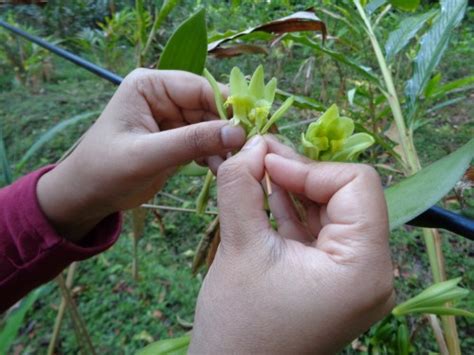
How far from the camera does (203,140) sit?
0.42 metres

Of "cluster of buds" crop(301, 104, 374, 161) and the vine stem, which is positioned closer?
"cluster of buds" crop(301, 104, 374, 161)

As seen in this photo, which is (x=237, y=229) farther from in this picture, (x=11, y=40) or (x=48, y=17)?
(x=48, y=17)

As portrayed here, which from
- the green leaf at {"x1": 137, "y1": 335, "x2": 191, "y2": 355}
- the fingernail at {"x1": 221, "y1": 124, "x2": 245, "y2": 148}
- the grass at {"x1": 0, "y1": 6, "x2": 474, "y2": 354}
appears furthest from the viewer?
the grass at {"x1": 0, "y1": 6, "x2": 474, "y2": 354}

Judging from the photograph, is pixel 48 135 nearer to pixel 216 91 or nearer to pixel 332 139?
pixel 216 91

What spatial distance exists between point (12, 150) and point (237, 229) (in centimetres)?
189

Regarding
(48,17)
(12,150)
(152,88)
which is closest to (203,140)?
(152,88)

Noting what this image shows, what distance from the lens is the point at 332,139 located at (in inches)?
14.5

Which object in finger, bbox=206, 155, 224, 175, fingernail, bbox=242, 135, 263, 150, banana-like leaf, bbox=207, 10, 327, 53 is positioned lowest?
finger, bbox=206, 155, 224, 175

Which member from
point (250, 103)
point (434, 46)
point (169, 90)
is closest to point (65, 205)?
point (169, 90)

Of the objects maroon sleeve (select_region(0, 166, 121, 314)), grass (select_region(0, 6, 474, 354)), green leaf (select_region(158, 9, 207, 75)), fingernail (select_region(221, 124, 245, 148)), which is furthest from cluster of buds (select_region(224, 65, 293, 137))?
grass (select_region(0, 6, 474, 354))

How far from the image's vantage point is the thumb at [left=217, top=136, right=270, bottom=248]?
0.34 metres

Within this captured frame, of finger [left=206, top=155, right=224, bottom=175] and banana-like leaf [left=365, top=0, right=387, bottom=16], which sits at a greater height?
banana-like leaf [left=365, top=0, right=387, bottom=16]

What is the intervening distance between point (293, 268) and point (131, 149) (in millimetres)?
286

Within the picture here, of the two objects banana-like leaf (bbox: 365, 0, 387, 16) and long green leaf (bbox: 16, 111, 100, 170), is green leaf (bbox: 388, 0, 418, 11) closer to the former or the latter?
banana-like leaf (bbox: 365, 0, 387, 16)
